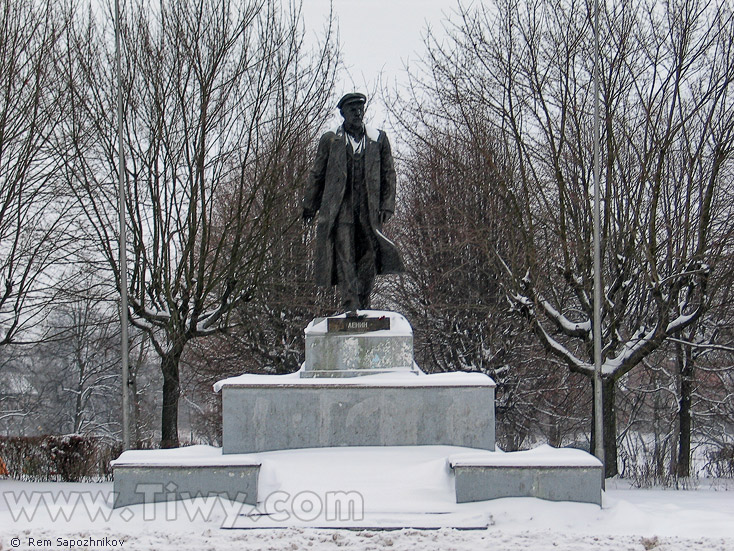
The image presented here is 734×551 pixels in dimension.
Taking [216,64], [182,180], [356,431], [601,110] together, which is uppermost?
[216,64]

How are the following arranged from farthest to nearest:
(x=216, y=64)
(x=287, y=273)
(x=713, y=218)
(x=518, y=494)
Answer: (x=287, y=273) → (x=216, y=64) → (x=713, y=218) → (x=518, y=494)

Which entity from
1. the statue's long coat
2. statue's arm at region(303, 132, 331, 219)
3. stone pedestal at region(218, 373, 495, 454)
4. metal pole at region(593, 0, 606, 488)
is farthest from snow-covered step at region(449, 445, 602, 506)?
metal pole at region(593, 0, 606, 488)

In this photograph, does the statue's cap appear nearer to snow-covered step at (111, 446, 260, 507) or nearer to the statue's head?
the statue's head

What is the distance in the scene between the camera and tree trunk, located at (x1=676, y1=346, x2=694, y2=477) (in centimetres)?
1767

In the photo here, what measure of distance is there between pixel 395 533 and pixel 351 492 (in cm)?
91

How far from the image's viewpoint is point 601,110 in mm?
13820

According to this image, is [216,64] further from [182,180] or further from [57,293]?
[57,293]

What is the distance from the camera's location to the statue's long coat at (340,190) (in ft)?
27.7

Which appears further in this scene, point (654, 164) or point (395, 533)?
point (654, 164)

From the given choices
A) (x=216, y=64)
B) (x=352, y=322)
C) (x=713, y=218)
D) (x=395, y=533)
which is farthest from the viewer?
(x=216, y=64)

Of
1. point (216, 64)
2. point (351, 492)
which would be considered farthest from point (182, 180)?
point (351, 492)

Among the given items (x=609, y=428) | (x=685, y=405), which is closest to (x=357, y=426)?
(x=609, y=428)

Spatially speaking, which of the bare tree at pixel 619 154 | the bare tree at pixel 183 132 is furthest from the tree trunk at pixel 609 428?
the bare tree at pixel 183 132

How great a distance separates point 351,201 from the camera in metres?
8.59
